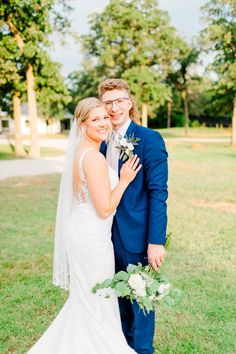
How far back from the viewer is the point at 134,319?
11.9 ft

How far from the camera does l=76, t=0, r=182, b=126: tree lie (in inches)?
1465

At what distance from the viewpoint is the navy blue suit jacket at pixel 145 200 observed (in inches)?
125

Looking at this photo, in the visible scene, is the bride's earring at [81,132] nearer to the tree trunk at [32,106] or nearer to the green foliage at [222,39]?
the tree trunk at [32,106]

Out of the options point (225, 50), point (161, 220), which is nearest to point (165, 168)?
point (161, 220)

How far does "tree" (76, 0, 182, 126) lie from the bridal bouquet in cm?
3459

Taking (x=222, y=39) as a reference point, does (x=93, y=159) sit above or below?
below

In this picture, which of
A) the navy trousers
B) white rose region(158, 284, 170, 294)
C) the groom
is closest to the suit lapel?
the groom

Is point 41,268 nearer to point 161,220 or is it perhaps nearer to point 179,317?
point 179,317

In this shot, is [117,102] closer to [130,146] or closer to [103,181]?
[130,146]

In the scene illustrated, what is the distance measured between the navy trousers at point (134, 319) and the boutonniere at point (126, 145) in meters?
0.74

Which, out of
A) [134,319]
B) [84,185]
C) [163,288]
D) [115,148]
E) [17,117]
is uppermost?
[17,117]

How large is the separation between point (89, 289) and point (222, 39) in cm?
2786

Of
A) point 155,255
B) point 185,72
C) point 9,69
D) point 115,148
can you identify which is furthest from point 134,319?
point 185,72

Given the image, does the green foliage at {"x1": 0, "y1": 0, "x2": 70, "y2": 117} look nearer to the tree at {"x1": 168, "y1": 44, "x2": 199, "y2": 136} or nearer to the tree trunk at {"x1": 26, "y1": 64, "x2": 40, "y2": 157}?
the tree trunk at {"x1": 26, "y1": 64, "x2": 40, "y2": 157}
